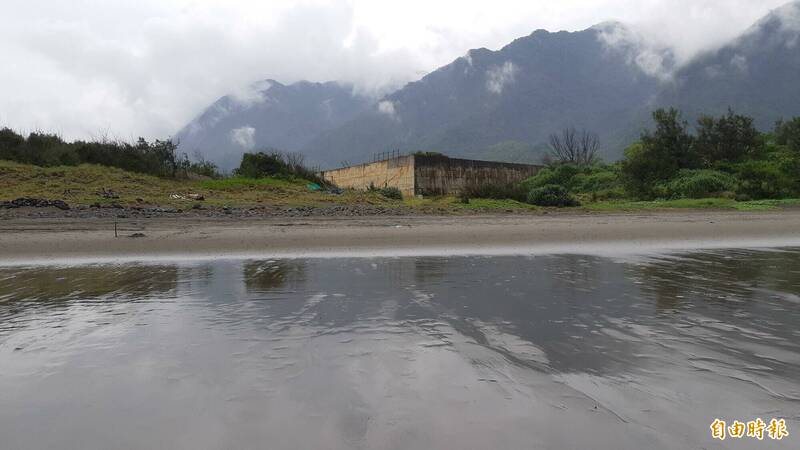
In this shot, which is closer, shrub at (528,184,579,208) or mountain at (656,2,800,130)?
shrub at (528,184,579,208)

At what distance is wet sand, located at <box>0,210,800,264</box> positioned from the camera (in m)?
11.1

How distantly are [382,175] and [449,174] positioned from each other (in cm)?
502

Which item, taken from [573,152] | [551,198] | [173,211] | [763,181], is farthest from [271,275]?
[573,152]

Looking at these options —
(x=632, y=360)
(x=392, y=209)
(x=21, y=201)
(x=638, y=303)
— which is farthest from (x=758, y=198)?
(x=21, y=201)

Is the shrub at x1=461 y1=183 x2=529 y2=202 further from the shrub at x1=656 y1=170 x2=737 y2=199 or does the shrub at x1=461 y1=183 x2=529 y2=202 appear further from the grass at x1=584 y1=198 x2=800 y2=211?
the shrub at x1=656 y1=170 x2=737 y2=199

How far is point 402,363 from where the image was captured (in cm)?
364

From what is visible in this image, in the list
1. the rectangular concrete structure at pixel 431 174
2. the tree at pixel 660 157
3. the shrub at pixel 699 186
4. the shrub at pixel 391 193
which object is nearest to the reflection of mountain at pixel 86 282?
the shrub at pixel 391 193

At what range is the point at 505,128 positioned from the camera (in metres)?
175

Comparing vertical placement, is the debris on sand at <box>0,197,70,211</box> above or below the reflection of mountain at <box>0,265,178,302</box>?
above

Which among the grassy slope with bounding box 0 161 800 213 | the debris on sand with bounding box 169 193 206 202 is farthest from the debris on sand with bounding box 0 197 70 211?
the debris on sand with bounding box 169 193 206 202

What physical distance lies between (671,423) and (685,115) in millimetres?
148070

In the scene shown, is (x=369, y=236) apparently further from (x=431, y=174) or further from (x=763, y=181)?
(x=763, y=181)

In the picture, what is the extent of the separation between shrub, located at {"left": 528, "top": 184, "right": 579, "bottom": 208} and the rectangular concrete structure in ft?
24.5

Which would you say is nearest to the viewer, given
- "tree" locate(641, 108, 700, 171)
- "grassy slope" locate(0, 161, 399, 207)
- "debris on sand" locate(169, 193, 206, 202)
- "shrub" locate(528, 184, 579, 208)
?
"grassy slope" locate(0, 161, 399, 207)
